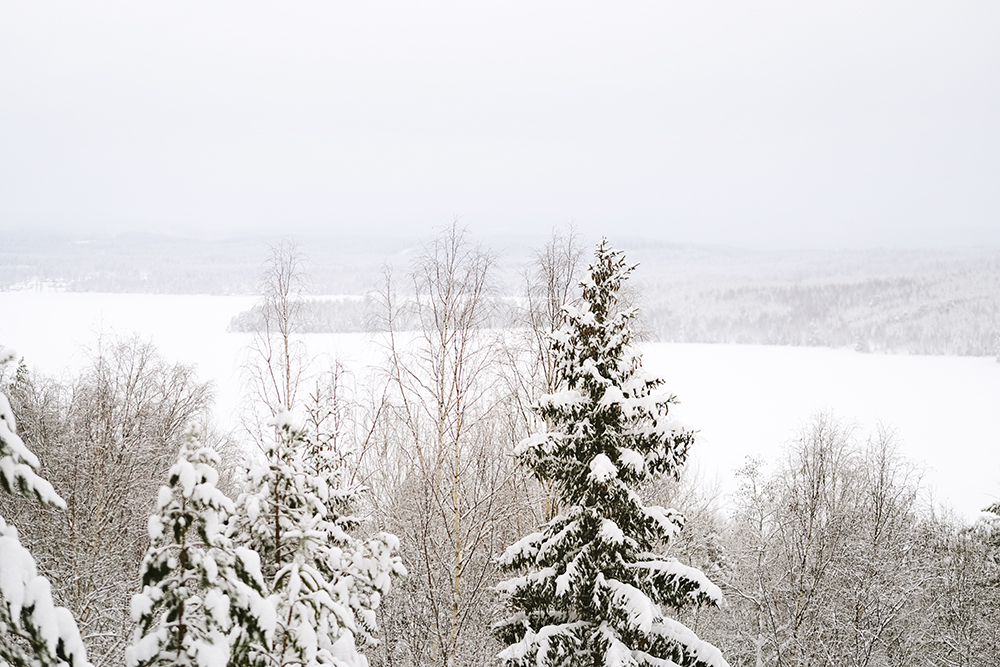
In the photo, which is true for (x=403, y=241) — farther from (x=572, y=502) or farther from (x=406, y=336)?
(x=572, y=502)

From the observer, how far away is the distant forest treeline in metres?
44.1

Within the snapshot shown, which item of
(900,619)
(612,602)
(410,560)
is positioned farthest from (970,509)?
(612,602)

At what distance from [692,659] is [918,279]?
Result: 15429cm

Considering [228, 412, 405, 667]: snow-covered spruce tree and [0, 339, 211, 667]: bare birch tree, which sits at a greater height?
[228, 412, 405, 667]: snow-covered spruce tree

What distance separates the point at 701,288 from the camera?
142m

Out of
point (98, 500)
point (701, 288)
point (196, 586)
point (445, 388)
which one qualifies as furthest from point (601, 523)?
point (701, 288)

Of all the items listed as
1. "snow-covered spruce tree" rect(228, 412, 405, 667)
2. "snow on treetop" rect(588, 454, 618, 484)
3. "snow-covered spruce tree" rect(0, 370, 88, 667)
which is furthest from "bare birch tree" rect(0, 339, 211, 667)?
"snow-covered spruce tree" rect(0, 370, 88, 667)

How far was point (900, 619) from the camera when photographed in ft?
69.0

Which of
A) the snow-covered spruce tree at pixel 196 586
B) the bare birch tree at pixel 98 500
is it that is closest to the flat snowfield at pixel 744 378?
the bare birch tree at pixel 98 500

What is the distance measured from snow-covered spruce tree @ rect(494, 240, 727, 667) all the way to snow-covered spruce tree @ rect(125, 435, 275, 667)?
451cm

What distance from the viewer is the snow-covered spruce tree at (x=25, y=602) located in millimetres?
2807

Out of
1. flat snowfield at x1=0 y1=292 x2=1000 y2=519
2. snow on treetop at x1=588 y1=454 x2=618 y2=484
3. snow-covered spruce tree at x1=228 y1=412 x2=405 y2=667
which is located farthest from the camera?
flat snowfield at x1=0 y1=292 x2=1000 y2=519

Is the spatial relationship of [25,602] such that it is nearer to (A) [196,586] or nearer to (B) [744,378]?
(A) [196,586]

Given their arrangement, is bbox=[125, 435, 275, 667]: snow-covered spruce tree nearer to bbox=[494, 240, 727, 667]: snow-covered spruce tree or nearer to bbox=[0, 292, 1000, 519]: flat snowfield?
bbox=[494, 240, 727, 667]: snow-covered spruce tree
